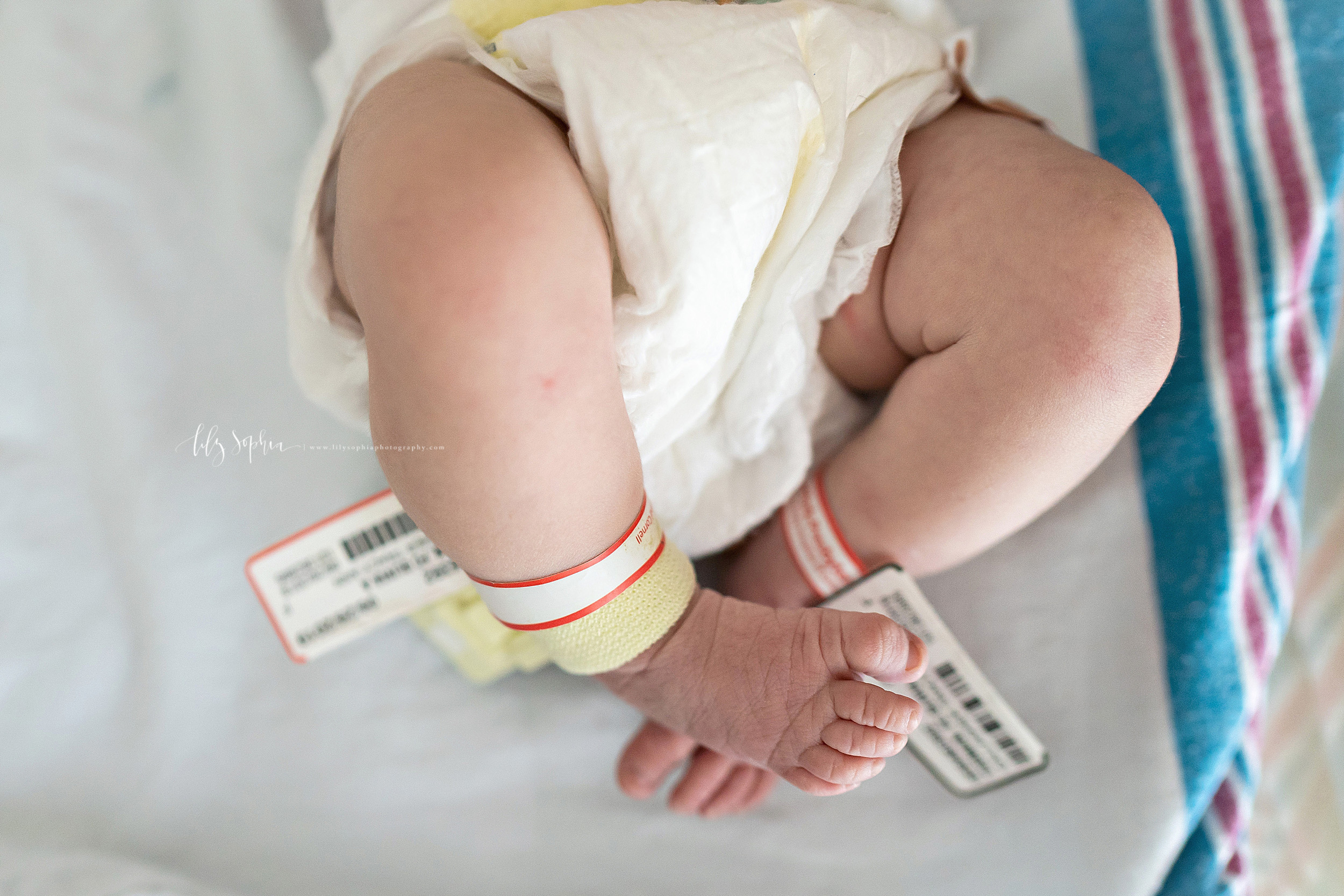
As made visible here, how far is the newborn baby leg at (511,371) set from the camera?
1.48ft

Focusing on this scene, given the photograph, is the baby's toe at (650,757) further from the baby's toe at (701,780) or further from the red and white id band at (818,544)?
the red and white id band at (818,544)

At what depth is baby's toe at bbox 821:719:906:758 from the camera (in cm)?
53

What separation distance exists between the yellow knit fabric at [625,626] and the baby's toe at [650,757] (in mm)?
152

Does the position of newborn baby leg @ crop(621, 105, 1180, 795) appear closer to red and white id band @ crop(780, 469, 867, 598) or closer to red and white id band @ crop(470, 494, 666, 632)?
red and white id band @ crop(780, 469, 867, 598)

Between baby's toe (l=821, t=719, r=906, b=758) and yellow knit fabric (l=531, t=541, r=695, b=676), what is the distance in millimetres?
126

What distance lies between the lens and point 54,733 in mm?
721

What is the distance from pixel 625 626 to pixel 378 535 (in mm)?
244

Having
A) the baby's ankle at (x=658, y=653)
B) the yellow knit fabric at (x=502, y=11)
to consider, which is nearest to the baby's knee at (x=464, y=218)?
the yellow knit fabric at (x=502, y=11)

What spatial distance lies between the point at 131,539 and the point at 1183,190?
0.95 metres
